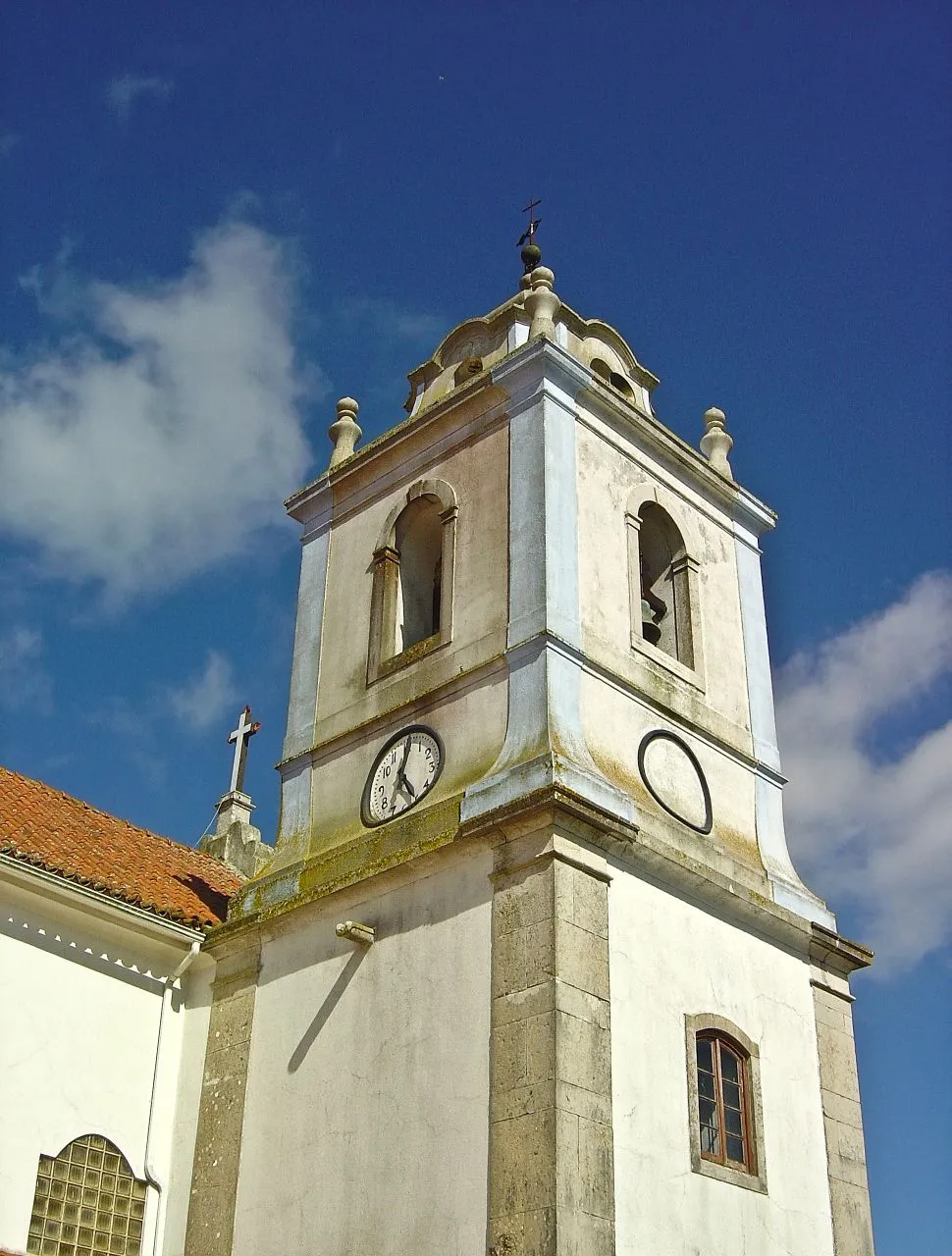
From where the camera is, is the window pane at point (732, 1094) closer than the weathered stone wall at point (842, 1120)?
Yes

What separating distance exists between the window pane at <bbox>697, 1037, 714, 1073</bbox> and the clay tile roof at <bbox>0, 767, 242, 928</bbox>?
505 cm

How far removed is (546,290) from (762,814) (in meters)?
6.01

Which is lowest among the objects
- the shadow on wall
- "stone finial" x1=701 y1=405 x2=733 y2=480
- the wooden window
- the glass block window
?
the glass block window

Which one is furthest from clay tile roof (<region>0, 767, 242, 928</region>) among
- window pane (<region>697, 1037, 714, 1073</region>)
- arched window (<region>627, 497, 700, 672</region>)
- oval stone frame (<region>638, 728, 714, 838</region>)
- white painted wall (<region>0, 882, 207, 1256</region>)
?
arched window (<region>627, 497, 700, 672</region>)

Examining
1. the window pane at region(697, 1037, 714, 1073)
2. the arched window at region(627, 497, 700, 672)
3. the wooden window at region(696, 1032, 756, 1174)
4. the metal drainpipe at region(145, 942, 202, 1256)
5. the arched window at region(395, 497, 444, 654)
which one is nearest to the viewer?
the wooden window at region(696, 1032, 756, 1174)

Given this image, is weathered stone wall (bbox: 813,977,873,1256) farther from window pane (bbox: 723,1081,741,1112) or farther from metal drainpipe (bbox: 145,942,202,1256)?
metal drainpipe (bbox: 145,942,202,1256)

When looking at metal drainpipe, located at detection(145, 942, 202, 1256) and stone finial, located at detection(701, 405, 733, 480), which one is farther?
stone finial, located at detection(701, 405, 733, 480)

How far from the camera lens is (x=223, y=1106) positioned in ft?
46.4

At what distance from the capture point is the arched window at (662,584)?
52.0ft

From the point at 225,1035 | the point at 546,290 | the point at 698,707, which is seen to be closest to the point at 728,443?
the point at 546,290

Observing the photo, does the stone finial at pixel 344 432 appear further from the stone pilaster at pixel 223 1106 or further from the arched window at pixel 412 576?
the stone pilaster at pixel 223 1106

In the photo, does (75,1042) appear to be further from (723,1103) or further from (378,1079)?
(723,1103)

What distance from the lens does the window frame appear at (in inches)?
494

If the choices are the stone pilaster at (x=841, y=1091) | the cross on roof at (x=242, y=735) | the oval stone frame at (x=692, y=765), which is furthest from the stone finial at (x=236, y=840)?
the stone pilaster at (x=841, y=1091)
